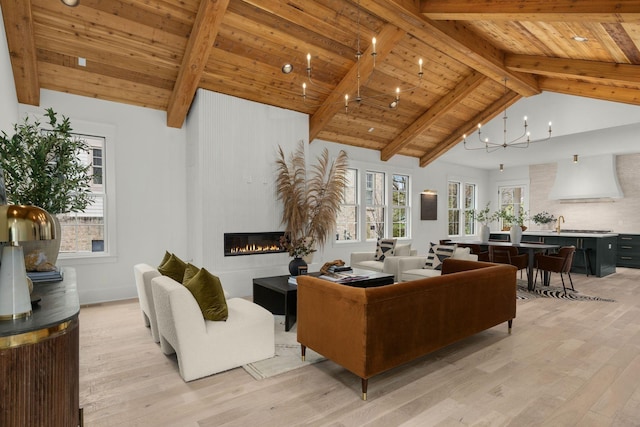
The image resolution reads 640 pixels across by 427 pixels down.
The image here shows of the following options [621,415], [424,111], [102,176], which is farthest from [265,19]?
[621,415]

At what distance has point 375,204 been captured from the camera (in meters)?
8.27

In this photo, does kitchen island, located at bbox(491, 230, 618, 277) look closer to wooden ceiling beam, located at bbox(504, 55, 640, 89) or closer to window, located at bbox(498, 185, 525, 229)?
window, located at bbox(498, 185, 525, 229)

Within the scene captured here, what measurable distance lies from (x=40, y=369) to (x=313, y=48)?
4782 millimetres

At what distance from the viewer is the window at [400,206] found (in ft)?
28.5

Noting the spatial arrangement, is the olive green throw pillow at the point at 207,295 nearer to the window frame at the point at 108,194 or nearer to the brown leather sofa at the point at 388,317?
the brown leather sofa at the point at 388,317

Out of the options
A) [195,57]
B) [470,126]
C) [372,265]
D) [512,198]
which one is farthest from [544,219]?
[195,57]

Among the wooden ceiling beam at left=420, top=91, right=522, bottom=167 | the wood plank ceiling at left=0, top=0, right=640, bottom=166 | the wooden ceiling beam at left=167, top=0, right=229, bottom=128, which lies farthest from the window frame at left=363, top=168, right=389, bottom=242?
the wooden ceiling beam at left=167, top=0, right=229, bottom=128

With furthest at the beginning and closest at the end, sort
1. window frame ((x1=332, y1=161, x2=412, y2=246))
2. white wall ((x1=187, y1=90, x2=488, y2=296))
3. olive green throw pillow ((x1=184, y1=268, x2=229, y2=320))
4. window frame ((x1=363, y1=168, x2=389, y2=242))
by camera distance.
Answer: window frame ((x1=363, y1=168, x2=389, y2=242))
window frame ((x1=332, y1=161, x2=412, y2=246))
white wall ((x1=187, y1=90, x2=488, y2=296))
olive green throw pillow ((x1=184, y1=268, x2=229, y2=320))

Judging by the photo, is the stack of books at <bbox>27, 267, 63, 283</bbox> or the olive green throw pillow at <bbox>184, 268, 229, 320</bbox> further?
the olive green throw pillow at <bbox>184, 268, 229, 320</bbox>

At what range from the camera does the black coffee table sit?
3844mm

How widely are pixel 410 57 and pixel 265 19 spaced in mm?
2457

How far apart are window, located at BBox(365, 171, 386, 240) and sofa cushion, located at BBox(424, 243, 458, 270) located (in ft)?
9.56

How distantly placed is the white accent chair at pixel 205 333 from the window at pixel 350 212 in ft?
15.5

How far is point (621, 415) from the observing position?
88.5 inches
